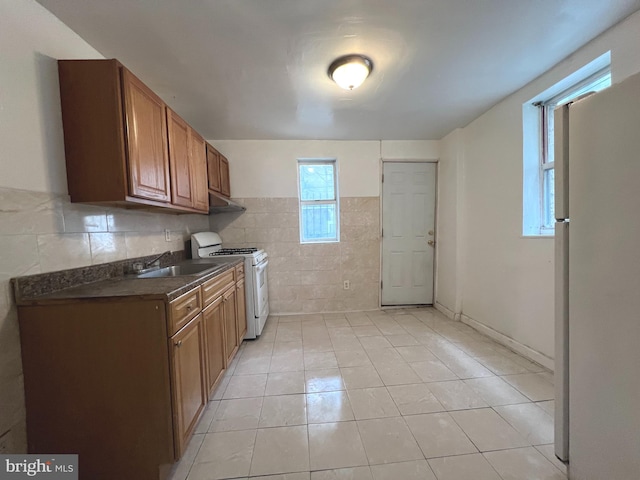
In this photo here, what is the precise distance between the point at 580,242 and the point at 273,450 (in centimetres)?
175

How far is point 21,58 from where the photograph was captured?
115 centimetres

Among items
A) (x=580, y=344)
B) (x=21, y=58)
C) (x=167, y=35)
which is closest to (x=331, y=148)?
(x=167, y=35)

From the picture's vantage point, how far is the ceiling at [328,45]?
131 centimetres

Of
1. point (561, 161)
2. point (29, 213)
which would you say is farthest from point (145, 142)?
point (561, 161)

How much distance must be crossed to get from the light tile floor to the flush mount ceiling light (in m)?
2.27

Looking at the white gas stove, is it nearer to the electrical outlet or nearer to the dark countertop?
the dark countertop

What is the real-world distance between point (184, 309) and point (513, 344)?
2769 millimetres

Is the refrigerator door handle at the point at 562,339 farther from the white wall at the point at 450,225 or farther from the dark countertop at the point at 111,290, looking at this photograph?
the white wall at the point at 450,225

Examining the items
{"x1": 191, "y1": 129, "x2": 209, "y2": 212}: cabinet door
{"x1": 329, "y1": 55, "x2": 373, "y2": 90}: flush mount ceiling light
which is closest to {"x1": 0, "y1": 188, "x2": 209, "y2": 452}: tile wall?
{"x1": 191, "y1": 129, "x2": 209, "y2": 212}: cabinet door

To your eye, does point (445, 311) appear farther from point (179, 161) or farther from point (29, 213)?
point (29, 213)

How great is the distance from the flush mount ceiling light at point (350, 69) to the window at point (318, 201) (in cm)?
Answer: 159

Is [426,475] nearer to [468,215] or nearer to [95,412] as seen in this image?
[95,412]

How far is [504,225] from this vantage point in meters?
2.38

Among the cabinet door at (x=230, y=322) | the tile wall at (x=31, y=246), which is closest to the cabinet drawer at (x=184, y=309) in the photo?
the cabinet door at (x=230, y=322)
